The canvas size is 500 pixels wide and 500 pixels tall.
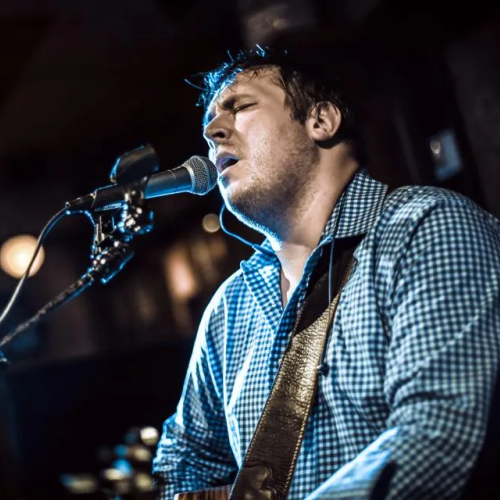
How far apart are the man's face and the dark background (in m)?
1.47

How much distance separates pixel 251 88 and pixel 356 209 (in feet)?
2.15

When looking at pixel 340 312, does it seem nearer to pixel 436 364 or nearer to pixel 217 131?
pixel 436 364

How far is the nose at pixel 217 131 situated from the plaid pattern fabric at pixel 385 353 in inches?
18.1

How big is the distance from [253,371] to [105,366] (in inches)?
90.4

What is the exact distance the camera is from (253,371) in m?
2.04

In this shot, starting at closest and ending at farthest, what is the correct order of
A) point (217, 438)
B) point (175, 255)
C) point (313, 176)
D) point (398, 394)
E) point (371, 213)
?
point (398, 394) → point (371, 213) → point (313, 176) → point (217, 438) → point (175, 255)

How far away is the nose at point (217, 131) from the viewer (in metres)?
2.21

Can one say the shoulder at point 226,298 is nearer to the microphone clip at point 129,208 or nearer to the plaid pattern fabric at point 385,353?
the plaid pattern fabric at point 385,353

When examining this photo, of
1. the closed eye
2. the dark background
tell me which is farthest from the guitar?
the dark background

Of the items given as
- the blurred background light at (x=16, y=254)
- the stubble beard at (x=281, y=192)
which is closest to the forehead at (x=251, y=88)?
the stubble beard at (x=281, y=192)

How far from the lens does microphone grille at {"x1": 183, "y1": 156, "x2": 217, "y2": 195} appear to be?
180cm

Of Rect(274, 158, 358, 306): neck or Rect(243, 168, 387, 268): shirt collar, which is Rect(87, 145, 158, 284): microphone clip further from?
Rect(274, 158, 358, 306): neck

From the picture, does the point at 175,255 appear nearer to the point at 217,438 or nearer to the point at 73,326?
the point at 73,326

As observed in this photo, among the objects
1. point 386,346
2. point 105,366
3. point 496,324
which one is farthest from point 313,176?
point 105,366
